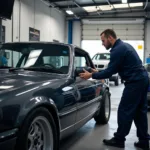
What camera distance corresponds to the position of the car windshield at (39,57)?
340 cm

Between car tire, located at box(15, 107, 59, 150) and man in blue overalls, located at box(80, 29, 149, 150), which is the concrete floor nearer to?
man in blue overalls, located at box(80, 29, 149, 150)

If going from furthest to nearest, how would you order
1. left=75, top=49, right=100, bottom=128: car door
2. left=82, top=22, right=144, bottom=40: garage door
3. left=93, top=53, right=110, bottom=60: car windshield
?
left=82, top=22, right=144, bottom=40: garage door → left=93, top=53, right=110, bottom=60: car windshield → left=75, top=49, right=100, bottom=128: car door

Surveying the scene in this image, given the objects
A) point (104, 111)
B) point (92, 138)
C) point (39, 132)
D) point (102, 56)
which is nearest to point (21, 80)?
point (39, 132)

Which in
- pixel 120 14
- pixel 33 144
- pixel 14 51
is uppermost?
pixel 120 14

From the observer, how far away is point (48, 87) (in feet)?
8.49

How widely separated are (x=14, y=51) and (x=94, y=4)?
1340 cm

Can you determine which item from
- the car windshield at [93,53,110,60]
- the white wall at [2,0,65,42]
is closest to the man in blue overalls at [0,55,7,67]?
the white wall at [2,0,65,42]

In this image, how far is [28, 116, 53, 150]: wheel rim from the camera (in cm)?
245

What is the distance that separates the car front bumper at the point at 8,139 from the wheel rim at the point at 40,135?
0.35 metres

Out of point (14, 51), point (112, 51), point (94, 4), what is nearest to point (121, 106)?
point (112, 51)

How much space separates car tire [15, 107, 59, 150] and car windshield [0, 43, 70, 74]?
90 centimetres

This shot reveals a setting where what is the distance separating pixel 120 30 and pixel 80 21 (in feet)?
10.5

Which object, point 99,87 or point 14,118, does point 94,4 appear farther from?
point 14,118

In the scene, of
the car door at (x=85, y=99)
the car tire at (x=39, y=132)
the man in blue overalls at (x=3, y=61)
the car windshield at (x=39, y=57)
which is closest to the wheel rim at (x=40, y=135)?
the car tire at (x=39, y=132)
